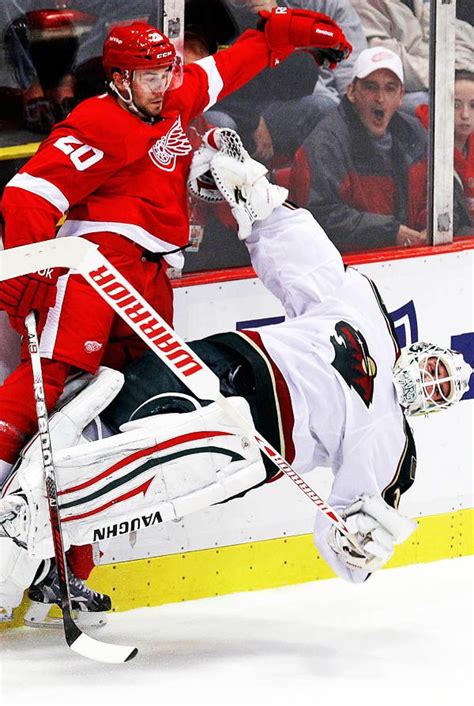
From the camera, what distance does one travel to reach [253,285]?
3967 millimetres

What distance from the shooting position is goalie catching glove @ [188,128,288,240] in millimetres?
3547

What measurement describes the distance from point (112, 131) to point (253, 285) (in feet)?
2.50

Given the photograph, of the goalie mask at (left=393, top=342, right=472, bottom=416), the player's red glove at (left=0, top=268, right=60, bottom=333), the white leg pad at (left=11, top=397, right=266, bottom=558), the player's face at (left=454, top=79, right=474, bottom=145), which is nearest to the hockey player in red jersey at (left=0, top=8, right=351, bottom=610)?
the player's red glove at (left=0, top=268, right=60, bottom=333)

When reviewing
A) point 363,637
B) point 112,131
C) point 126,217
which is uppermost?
point 112,131

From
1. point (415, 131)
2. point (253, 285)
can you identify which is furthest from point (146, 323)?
point (415, 131)

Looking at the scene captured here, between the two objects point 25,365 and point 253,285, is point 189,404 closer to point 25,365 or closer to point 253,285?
point 25,365

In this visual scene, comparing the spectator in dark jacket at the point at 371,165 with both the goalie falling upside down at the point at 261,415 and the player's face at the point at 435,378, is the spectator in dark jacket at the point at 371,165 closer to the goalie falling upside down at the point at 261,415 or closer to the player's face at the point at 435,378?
the goalie falling upside down at the point at 261,415

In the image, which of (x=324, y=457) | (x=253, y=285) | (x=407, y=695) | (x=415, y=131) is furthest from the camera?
(x=415, y=131)

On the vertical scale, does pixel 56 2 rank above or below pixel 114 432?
above

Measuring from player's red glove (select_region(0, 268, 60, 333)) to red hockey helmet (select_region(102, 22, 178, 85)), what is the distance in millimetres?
480

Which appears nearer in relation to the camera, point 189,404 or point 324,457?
point 189,404

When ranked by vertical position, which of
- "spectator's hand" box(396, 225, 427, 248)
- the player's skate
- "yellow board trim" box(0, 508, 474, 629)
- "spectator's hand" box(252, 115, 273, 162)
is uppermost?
"spectator's hand" box(252, 115, 273, 162)

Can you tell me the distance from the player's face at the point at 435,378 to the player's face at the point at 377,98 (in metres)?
0.96

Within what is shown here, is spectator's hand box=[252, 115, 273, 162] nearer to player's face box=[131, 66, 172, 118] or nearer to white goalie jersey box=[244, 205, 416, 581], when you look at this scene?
white goalie jersey box=[244, 205, 416, 581]
